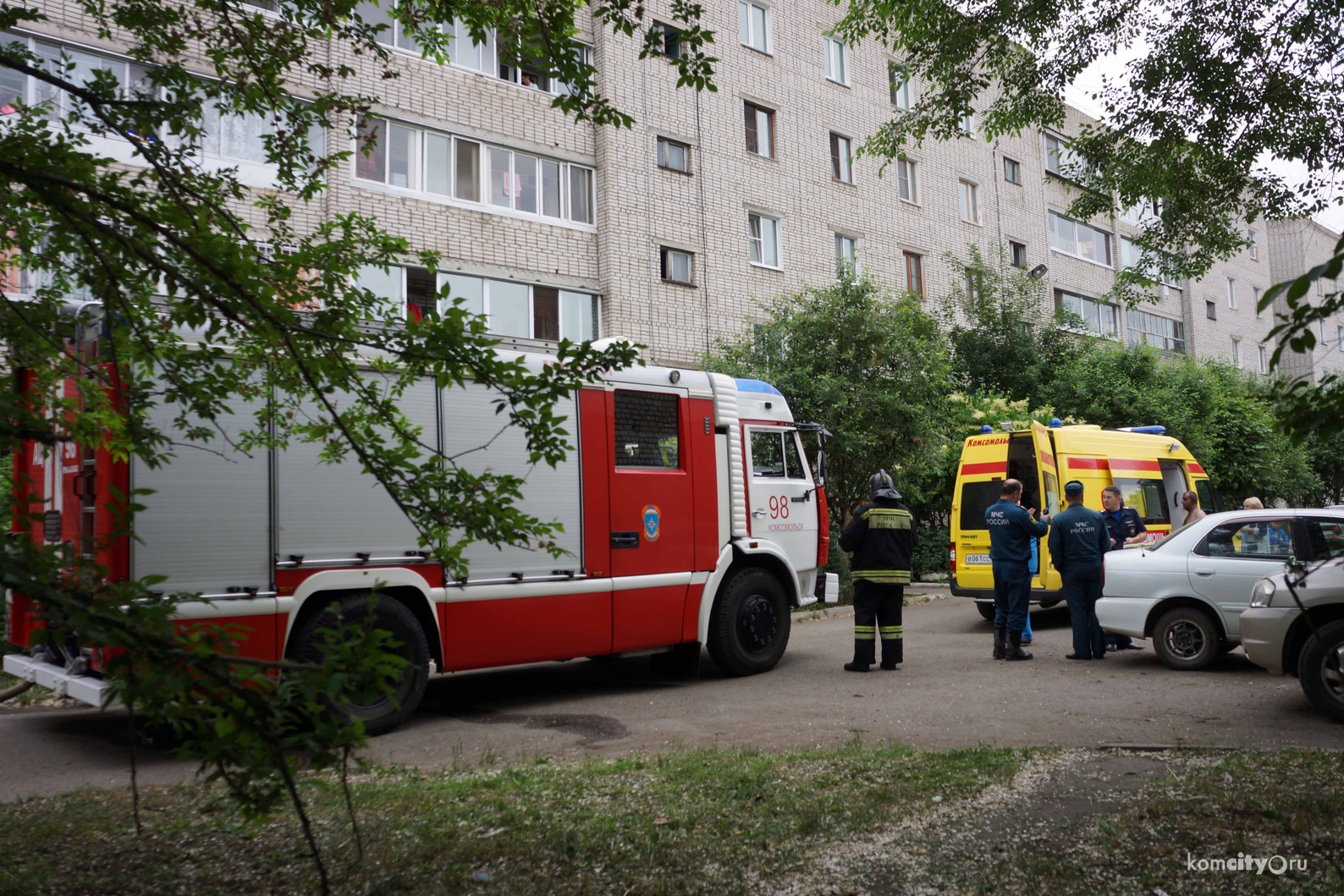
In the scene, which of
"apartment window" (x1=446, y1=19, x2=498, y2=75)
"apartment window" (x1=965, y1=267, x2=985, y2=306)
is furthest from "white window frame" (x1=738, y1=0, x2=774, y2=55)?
"apartment window" (x1=965, y1=267, x2=985, y2=306)

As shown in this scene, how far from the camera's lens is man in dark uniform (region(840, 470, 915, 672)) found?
9.84m

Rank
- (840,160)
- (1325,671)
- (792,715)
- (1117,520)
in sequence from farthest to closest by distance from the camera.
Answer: (840,160) < (1117,520) < (792,715) < (1325,671)

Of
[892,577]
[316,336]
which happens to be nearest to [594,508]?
[892,577]

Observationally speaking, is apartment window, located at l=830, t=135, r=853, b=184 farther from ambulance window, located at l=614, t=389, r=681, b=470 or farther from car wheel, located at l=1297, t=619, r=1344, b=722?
car wheel, located at l=1297, t=619, r=1344, b=722

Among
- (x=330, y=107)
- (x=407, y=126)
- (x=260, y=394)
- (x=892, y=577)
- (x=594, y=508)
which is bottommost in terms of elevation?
(x=892, y=577)

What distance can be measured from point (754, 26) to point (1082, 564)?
54.9 feet

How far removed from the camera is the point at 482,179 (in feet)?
59.7

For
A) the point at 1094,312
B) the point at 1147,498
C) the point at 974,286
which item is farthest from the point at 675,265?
the point at 1094,312

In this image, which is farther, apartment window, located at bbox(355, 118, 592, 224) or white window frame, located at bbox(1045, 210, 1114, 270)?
white window frame, located at bbox(1045, 210, 1114, 270)

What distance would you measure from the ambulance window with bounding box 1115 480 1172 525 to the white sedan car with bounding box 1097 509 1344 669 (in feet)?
15.9

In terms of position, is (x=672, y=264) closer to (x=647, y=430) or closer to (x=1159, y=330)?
(x=647, y=430)

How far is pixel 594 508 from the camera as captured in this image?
8.74m

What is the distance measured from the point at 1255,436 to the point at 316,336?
90.9 ft

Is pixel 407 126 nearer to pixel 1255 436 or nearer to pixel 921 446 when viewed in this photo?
pixel 921 446
